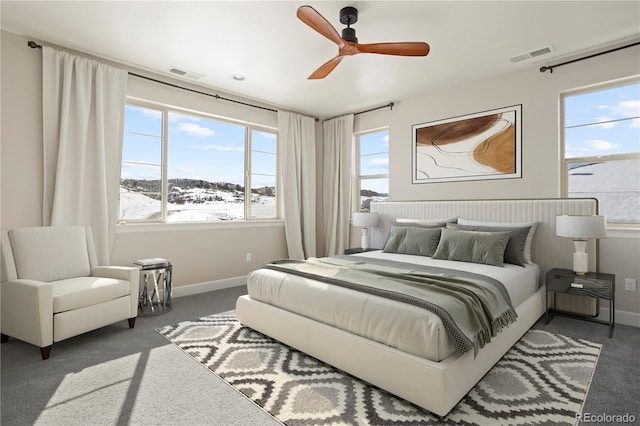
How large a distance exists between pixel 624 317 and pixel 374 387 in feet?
9.01

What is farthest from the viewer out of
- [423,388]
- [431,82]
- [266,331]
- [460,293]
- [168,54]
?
[431,82]

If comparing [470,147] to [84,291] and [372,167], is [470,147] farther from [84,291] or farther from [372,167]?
[84,291]

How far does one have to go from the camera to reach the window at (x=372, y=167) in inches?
203

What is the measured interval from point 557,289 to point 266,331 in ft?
8.50

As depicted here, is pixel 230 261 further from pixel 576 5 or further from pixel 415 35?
pixel 576 5

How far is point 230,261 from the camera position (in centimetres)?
466

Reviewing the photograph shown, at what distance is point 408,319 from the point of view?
186 cm

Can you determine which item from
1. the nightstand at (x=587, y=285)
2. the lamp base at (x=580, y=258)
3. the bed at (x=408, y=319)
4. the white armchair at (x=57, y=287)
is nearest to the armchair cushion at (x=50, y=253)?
the white armchair at (x=57, y=287)

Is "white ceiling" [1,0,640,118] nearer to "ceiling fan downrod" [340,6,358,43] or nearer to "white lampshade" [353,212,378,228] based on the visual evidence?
"ceiling fan downrod" [340,6,358,43]

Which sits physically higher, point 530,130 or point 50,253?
point 530,130

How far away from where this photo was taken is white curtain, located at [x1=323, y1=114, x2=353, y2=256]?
212 inches

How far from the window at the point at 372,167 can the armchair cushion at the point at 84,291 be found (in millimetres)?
3594

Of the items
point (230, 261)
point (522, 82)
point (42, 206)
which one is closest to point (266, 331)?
point (230, 261)

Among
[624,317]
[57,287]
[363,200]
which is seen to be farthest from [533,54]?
A: [57,287]
